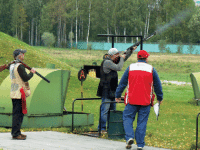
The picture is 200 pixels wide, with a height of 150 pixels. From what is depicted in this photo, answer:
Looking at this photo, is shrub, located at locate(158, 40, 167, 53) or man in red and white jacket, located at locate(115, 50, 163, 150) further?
shrub, located at locate(158, 40, 167, 53)

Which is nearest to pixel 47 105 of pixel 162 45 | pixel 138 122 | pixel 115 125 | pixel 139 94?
pixel 115 125

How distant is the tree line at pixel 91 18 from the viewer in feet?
284

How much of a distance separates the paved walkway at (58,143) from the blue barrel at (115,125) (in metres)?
0.35

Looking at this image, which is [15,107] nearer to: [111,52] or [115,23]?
[111,52]

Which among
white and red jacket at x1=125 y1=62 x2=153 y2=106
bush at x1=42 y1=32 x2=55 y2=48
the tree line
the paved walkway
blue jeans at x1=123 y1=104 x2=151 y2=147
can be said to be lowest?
the paved walkway

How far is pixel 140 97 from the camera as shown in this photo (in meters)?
7.32

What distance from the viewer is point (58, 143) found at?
7754mm

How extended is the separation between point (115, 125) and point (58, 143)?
4.73 ft

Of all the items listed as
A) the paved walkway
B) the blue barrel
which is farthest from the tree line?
the paved walkway

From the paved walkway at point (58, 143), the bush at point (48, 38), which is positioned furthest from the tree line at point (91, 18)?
the paved walkway at point (58, 143)

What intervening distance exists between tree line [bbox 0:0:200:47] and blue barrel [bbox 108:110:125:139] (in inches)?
2785

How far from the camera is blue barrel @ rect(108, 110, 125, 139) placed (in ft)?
28.3

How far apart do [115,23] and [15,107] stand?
272 feet

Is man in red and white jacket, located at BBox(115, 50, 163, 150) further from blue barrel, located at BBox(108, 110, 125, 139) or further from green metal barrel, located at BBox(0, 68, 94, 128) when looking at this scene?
green metal barrel, located at BBox(0, 68, 94, 128)
